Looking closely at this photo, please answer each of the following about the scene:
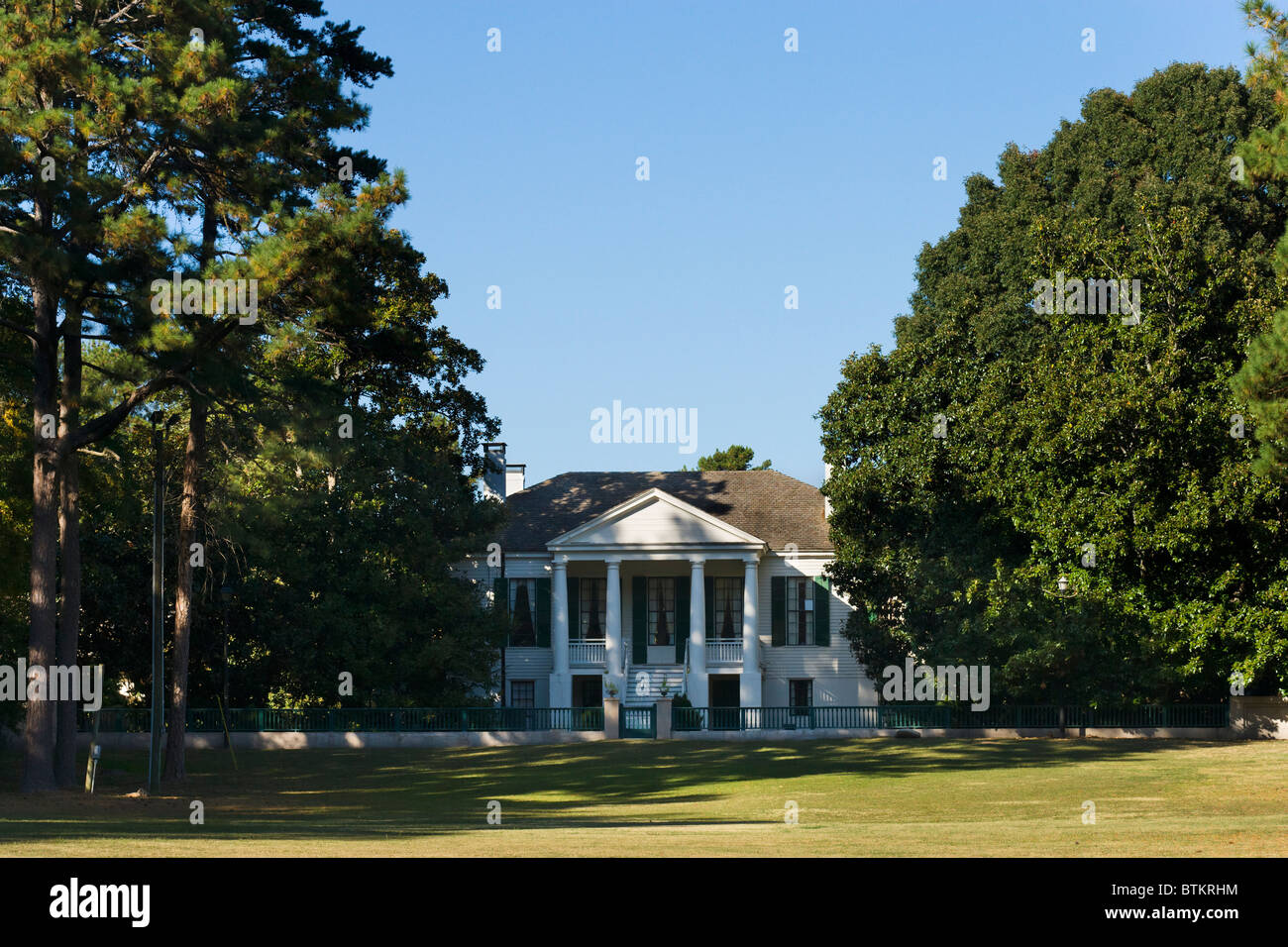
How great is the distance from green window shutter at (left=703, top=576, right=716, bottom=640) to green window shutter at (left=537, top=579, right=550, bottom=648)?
5165 mm

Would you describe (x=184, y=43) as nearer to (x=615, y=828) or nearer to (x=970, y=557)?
(x=615, y=828)

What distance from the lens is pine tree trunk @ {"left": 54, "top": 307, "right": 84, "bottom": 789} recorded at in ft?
80.8

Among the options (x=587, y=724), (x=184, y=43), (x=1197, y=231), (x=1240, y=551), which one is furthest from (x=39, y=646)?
(x=1197, y=231)

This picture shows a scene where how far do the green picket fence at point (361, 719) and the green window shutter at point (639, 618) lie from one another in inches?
306

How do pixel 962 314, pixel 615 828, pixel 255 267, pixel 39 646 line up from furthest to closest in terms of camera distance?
1. pixel 962 314
2. pixel 39 646
3. pixel 255 267
4. pixel 615 828

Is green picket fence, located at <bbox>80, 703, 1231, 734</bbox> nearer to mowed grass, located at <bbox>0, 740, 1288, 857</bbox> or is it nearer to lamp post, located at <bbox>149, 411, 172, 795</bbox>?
mowed grass, located at <bbox>0, 740, 1288, 857</bbox>

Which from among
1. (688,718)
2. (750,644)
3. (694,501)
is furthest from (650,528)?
(688,718)

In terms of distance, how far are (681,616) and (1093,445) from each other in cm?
1558

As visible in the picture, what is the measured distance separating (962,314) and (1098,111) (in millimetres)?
7969

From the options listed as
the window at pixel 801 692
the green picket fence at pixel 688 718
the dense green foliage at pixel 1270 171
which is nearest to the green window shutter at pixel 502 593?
the green picket fence at pixel 688 718

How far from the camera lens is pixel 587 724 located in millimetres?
36625

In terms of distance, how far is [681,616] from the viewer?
146ft
